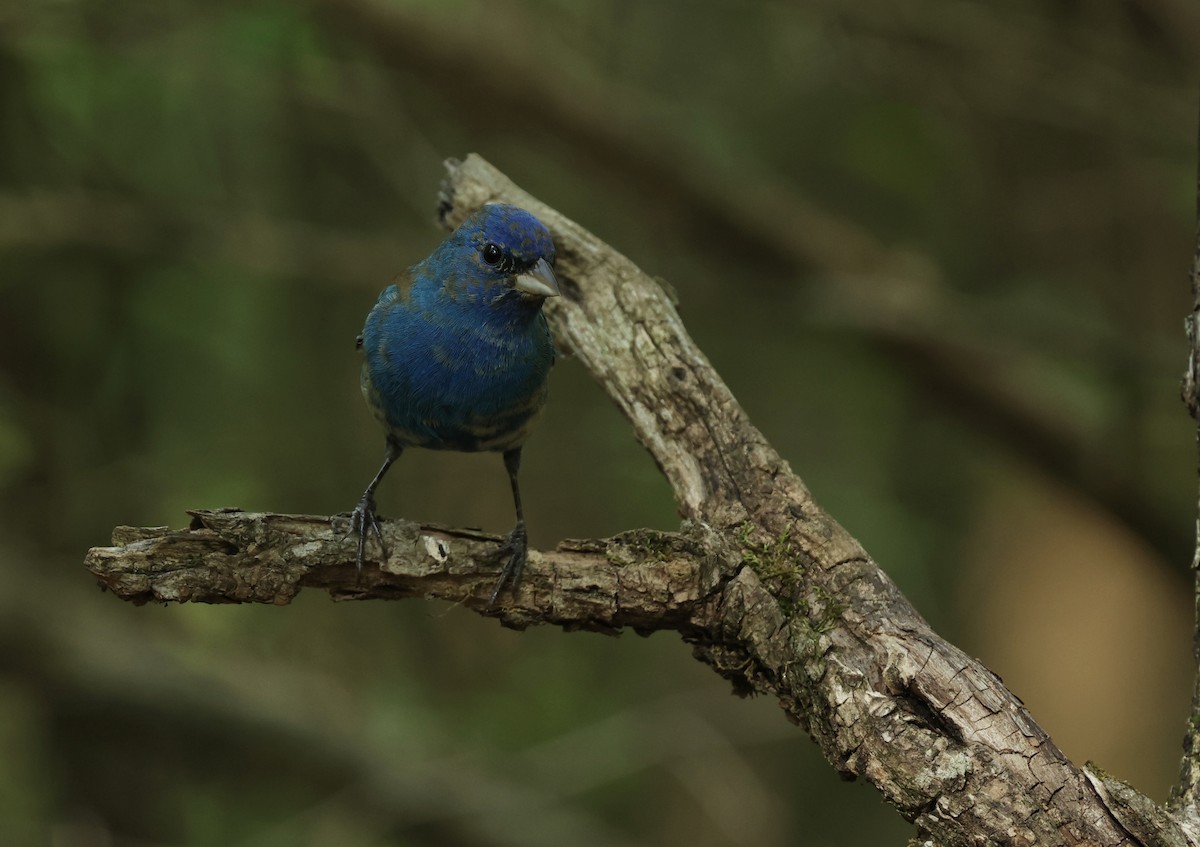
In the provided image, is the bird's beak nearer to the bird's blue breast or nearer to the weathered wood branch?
the bird's blue breast

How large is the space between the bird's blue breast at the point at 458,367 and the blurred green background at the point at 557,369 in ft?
7.29

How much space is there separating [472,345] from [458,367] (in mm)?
91

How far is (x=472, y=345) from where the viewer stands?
3.86m

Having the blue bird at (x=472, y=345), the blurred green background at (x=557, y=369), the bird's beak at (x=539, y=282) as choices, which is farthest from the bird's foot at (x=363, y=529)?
the blurred green background at (x=557, y=369)

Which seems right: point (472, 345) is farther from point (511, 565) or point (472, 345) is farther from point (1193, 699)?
point (1193, 699)

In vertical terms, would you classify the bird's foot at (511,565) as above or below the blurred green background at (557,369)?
below

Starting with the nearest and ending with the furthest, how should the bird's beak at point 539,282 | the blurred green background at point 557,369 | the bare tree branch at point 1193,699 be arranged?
the bare tree branch at point 1193,699 → the bird's beak at point 539,282 → the blurred green background at point 557,369

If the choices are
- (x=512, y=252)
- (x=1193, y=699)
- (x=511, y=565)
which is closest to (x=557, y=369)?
(x=512, y=252)

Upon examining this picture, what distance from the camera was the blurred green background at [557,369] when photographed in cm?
604

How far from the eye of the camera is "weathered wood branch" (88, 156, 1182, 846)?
105 inches

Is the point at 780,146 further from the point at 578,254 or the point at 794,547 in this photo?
the point at 794,547

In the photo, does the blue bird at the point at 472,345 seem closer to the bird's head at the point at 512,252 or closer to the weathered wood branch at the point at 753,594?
the bird's head at the point at 512,252

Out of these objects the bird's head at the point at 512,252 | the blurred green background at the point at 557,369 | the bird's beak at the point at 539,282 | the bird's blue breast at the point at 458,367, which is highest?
the blurred green background at the point at 557,369

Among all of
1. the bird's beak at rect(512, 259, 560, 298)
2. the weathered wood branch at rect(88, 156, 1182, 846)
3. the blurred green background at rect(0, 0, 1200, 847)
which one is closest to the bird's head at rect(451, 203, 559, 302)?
the bird's beak at rect(512, 259, 560, 298)
